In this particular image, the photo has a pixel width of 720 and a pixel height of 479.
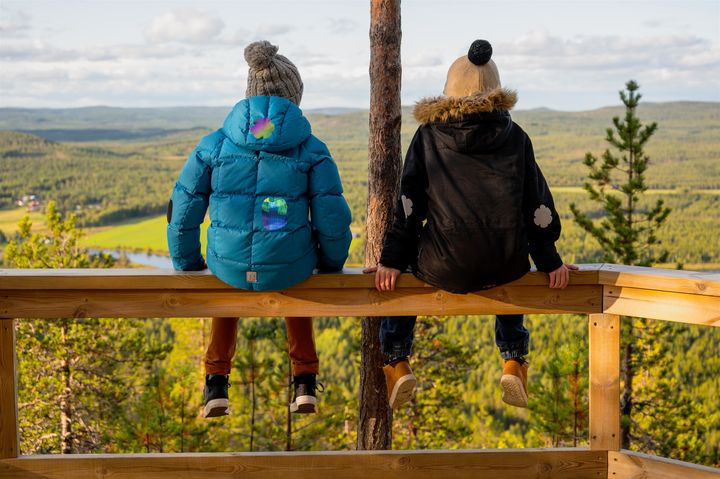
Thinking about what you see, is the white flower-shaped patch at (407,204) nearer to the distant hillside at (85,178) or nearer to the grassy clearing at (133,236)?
the grassy clearing at (133,236)

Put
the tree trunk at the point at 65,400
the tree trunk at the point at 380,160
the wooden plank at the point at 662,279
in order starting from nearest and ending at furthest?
the wooden plank at the point at 662,279
the tree trunk at the point at 380,160
the tree trunk at the point at 65,400

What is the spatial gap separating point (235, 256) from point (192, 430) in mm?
14614

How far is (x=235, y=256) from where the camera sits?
3.15 m

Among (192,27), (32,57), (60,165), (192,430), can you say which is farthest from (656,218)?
(32,57)

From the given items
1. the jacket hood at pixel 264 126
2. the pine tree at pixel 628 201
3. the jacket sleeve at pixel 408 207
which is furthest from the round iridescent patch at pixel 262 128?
the pine tree at pixel 628 201

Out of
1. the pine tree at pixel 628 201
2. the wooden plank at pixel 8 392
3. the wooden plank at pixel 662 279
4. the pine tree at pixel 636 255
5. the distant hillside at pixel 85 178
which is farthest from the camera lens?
the distant hillside at pixel 85 178

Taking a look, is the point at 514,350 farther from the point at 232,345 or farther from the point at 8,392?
the point at 8,392

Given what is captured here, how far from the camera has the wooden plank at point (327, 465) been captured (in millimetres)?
3297

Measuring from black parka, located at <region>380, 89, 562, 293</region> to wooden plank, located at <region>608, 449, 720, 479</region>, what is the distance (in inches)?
32.9

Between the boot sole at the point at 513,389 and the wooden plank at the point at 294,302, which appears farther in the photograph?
the boot sole at the point at 513,389

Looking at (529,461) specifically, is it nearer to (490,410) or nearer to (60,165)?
(490,410)

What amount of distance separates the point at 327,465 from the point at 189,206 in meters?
1.16

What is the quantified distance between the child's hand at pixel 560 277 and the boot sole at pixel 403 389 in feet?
2.23

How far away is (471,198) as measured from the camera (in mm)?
3172
